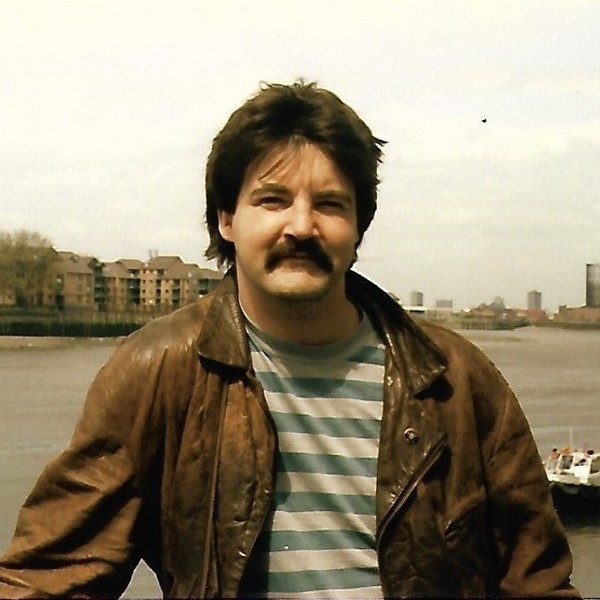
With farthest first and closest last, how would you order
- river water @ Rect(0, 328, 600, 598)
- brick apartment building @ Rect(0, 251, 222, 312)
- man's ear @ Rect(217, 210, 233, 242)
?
river water @ Rect(0, 328, 600, 598) → brick apartment building @ Rect(0, 251, 222, 312) → man's ear @ Rect(217, 210, 233, 242)

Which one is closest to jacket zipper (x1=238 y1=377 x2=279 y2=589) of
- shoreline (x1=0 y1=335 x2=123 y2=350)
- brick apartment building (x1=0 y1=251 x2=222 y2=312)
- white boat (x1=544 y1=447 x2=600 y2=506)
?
brick apartment building (x1=0 y1=251 x2=222 y2=312)

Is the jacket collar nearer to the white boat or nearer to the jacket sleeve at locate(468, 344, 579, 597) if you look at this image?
the jacket sleeve at locate(468, 344, 579, 597)

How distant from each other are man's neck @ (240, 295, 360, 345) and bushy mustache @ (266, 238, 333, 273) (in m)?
0.04

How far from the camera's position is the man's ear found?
43.0 inches

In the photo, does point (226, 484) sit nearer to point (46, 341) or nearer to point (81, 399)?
point (46, 341)

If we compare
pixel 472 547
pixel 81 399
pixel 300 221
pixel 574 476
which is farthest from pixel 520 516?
pixel 574 476

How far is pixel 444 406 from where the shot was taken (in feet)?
3.51

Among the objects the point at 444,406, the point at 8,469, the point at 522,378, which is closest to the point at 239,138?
the point at 444,406

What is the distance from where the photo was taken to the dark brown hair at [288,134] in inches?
40.2

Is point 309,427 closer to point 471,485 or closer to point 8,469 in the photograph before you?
point 471,485

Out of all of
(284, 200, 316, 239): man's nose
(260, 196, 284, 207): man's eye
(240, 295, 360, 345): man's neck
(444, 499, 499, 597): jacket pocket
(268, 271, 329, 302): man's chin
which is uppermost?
(260, 196, 284, 207): man's eye

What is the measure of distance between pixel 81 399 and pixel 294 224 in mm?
5351

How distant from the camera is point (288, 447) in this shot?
3.37ft

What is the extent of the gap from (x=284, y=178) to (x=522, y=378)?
30.6 ft
